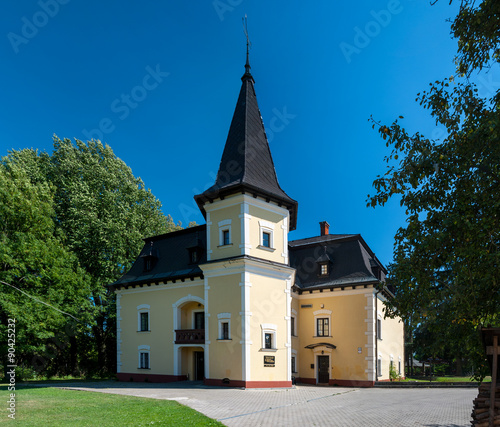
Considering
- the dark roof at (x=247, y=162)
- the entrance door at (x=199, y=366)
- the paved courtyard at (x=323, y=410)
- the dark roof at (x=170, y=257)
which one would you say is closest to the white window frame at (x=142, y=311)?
the dark roof at (x=170, y=257)

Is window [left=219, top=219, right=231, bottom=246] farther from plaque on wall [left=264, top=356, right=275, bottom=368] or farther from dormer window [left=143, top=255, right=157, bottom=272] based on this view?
dormer window [left=143, top=255, right=157, bottom=272]

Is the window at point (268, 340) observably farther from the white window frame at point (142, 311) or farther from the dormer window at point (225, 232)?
the white window frame at point (142, 311)

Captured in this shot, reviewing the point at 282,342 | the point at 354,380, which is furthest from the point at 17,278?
the point at 354,380

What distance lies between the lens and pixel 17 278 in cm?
2502

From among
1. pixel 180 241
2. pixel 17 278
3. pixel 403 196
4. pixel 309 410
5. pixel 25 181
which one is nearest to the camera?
pixel 403 196

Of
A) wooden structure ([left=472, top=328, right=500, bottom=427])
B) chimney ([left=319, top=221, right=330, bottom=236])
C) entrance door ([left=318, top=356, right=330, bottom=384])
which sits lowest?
entrance door ([left=318, top=356, right=330, bottom=384])

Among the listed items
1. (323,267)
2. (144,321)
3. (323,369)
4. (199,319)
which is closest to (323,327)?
(323,369)

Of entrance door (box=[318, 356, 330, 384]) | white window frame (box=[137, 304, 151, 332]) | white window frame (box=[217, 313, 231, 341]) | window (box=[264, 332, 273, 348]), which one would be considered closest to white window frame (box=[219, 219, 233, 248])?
white window frame (box=[217, 313, 231, 341])

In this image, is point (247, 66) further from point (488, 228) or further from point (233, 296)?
point (488, 228)

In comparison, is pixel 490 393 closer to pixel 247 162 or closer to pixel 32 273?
pixel 247 162

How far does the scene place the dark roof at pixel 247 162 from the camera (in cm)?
2333

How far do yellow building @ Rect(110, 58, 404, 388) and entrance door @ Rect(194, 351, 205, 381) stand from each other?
0.07 meters

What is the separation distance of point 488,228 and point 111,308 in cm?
2984

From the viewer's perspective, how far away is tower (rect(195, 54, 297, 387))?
22.0 metres
